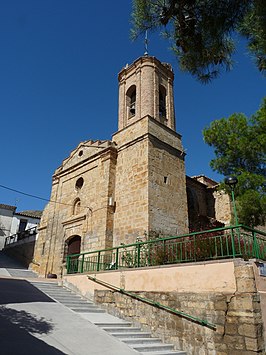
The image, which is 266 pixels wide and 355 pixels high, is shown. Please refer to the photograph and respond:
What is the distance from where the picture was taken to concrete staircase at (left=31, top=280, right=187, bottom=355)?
6.38 m

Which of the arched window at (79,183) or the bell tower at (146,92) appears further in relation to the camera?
the arched window at (79,183)

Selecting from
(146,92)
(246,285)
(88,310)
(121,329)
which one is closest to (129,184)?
(146,92)

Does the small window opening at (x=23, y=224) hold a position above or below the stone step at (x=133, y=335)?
above

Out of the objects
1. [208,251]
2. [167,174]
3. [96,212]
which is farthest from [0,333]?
[167,174]

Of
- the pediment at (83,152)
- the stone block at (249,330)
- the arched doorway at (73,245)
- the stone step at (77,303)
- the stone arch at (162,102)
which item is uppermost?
the stone arch at (162,102)

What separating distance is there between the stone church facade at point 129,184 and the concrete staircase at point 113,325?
12.6ft

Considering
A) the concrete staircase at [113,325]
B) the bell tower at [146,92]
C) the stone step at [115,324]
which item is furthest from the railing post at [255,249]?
the bell tower at [146,92]

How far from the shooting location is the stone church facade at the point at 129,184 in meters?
13.4

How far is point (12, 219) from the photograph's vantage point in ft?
104

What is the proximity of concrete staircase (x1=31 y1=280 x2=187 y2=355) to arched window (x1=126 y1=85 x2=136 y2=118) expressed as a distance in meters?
10.3

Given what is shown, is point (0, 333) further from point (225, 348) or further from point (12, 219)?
point (12, 219)

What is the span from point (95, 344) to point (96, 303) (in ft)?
10.9

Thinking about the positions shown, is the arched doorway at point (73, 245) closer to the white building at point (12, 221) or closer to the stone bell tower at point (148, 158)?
the stone bell tower at point (148, 158)

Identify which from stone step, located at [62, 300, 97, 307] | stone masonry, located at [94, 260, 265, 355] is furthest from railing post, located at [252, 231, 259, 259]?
stone step, located at [62, 300, 97, 307]
